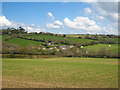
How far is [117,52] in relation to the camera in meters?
67.1

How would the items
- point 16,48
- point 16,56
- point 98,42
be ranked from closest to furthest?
1. point 16,56
2. point 16,48
3. point 98,42

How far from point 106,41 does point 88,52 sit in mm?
14605

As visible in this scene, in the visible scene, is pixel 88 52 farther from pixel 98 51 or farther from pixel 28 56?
pixel 28 56

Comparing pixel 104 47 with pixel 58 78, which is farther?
pixel 104 47

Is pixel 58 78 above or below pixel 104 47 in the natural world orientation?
below

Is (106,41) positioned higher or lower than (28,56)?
higher

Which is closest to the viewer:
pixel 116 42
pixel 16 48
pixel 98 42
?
pixel 16 48

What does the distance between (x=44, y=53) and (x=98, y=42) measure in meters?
27.4

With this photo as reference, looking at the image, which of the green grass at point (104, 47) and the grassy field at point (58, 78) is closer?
the grassy field at point (58, 78)

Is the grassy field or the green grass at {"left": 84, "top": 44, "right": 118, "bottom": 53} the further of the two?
the green grass at {"left": 84, "top": 44, "right": 118, "bottom": 53}

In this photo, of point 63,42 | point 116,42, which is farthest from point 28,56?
point 116,42

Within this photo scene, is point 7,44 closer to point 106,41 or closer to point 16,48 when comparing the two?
point 16,48

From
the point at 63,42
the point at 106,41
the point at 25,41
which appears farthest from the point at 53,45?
the point at 106,41

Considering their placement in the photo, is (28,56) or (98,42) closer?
(28,56)
